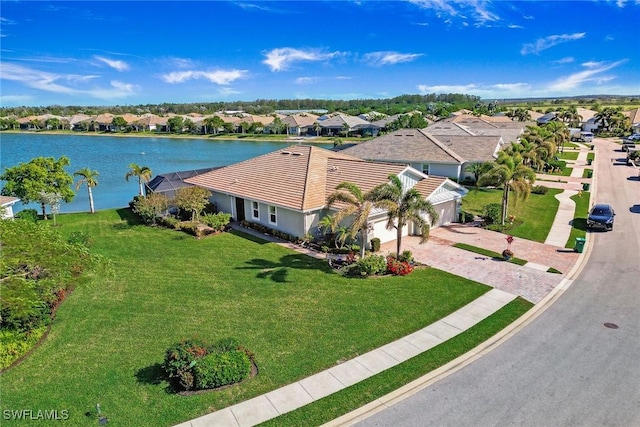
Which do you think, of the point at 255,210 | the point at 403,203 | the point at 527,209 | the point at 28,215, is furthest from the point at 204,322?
the point at 527,209

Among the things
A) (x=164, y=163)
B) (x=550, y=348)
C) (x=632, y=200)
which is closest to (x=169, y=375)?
(x=550, y=348)

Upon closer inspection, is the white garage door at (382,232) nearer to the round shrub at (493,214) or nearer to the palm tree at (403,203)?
the palm tree at (403,203)

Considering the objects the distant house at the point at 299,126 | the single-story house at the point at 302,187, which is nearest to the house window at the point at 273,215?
the single-story house at the point at 302,187

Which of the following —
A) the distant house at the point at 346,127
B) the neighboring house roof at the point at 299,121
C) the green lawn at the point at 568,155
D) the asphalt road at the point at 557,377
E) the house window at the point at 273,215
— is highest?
the neighboring house roof at the point at 299,121

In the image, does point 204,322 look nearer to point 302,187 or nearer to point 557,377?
point 557,377

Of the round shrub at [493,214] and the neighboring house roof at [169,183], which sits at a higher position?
the neighboring house roof at [169,183]

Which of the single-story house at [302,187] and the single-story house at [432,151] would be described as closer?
the single-story house at [302,187]

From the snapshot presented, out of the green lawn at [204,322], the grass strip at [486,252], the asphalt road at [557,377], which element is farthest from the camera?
the grass strip at [486,252]
